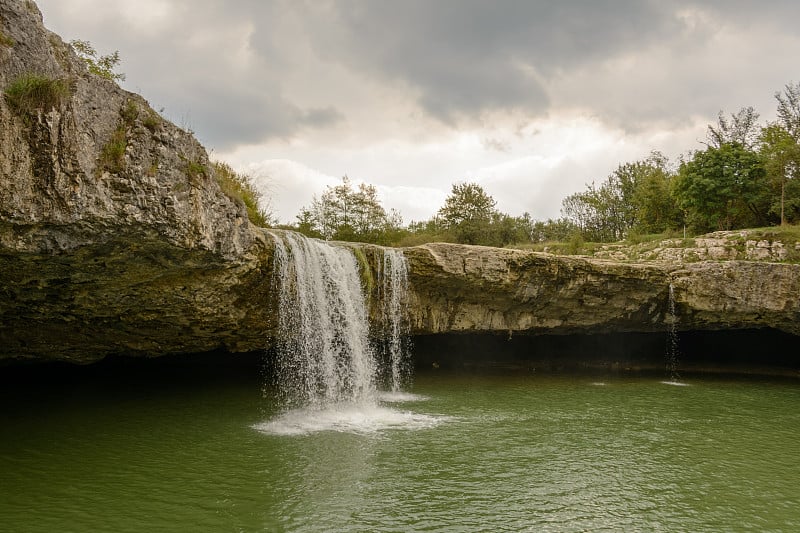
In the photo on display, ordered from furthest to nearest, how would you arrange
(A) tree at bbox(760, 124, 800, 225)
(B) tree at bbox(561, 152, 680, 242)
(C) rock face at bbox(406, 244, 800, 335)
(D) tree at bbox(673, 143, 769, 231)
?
(B) tree at bbox(561, 152, 680, 242)
(D) tree at bbox(673, 143, 769, 231)
(A) tree at bbox(760, 124, 800, 225)
(C) rock face at bbox(406, 244, 800, 335)

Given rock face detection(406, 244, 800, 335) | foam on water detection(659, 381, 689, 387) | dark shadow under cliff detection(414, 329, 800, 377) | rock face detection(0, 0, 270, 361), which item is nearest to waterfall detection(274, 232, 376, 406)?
rock face detection(0, 0, 270, 361)

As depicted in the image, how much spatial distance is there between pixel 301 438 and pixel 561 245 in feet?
69.9

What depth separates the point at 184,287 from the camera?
32.6ft

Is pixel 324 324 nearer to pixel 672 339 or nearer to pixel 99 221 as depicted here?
pixel 99 221

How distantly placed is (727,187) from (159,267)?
2828 centimetres

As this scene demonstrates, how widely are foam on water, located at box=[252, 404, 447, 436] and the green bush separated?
625cm

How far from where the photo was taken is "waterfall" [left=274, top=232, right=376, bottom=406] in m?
11.8

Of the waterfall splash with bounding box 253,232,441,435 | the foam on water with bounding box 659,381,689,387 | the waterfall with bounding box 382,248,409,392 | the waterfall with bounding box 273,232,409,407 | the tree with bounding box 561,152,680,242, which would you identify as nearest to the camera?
the waterfall splash with bounding box 253,232,441,435

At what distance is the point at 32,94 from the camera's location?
6.23 meters

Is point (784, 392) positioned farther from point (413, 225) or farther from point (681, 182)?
point (413, 225)

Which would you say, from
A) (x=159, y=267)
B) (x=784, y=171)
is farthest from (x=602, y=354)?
(x=159, y=267)

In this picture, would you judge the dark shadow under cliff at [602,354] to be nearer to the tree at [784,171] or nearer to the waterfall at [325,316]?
the waterfall at [325,316]

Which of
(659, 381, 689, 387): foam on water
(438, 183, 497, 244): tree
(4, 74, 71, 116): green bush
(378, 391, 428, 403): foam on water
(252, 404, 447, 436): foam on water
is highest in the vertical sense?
(438, 183, 497, 244): tree

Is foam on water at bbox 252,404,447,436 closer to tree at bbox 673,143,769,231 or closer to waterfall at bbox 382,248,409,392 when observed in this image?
waterfall at bbox 382,248,409,392
